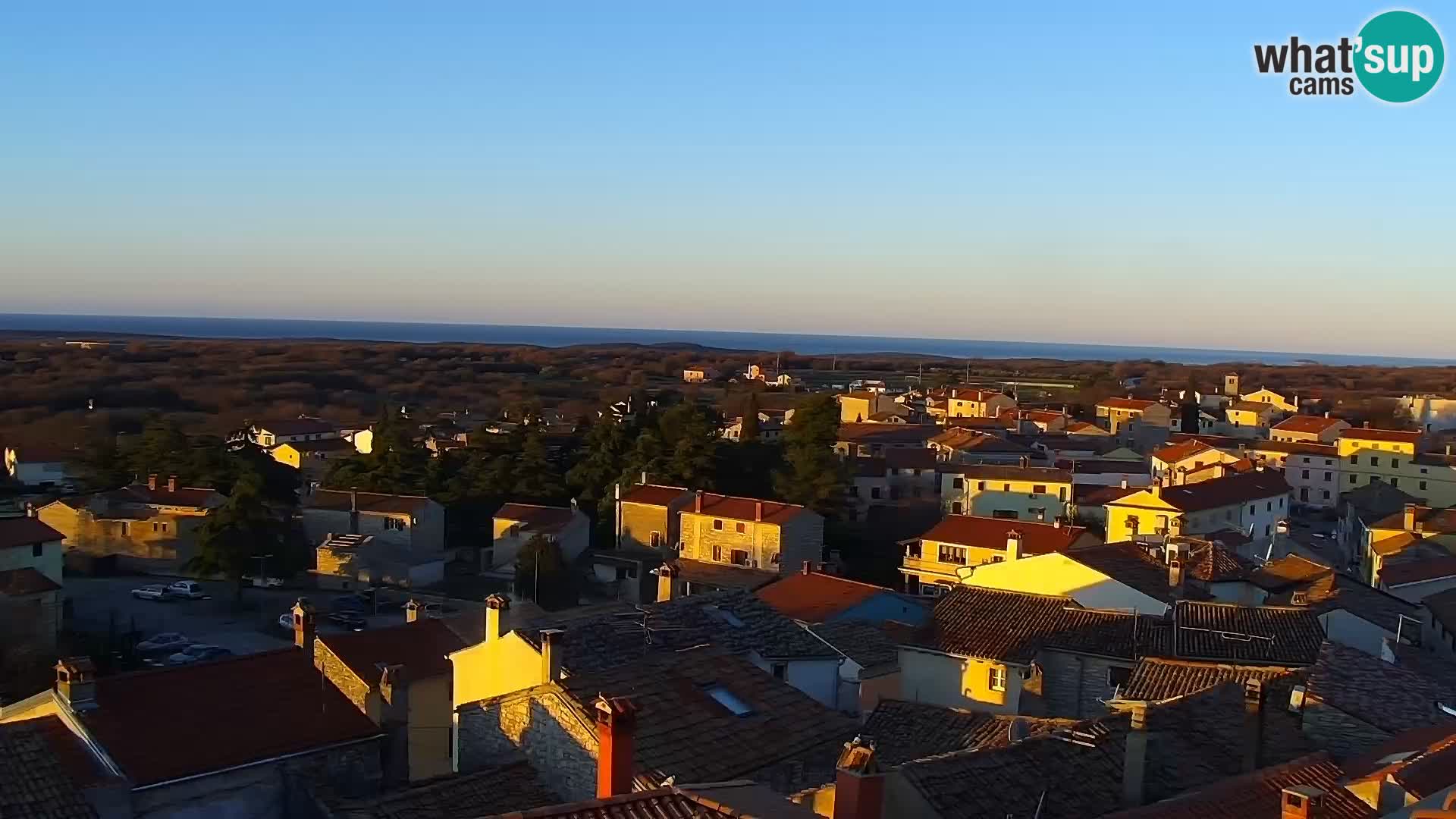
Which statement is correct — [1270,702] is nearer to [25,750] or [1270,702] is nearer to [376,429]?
[25,750]

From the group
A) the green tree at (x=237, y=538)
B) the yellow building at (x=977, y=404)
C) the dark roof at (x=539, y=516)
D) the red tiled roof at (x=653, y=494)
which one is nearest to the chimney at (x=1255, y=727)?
the red tiled roof at (x=653, y=494)

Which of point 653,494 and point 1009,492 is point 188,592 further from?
point 1009,492

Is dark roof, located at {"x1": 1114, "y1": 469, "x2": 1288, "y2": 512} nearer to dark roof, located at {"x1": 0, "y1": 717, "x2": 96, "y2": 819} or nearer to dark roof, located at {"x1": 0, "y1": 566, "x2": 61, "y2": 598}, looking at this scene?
dark roof, located at {"x1": 0, "y1": 566, "x2": 61, "y2": 598}

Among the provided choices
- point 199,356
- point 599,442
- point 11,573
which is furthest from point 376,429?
point 199,356

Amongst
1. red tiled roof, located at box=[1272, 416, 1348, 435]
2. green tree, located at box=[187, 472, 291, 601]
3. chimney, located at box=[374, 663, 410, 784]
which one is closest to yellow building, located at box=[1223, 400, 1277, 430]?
red tiled roof, located at box=[1272, 416, 1348, 435]

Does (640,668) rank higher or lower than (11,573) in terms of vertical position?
higher

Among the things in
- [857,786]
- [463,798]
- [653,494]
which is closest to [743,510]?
[653,494]

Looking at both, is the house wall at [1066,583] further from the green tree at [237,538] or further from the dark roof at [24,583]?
the dark roof at [24,583]
